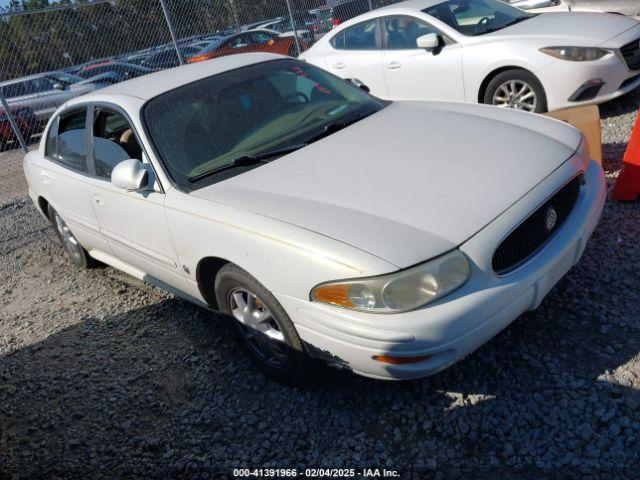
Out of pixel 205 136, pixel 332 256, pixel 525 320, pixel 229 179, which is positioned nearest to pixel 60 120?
pixel 205 136

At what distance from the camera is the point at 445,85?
6434 mm

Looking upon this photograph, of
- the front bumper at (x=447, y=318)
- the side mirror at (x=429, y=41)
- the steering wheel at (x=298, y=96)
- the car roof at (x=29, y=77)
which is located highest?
the car roof at (x=29, y=77)

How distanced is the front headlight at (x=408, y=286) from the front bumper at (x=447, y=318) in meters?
0.03

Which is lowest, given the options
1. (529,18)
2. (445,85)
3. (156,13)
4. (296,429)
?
(296,429)

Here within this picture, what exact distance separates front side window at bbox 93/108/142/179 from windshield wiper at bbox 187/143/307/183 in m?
0.53

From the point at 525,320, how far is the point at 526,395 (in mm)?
573

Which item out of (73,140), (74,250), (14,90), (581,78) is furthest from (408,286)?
(14,90)

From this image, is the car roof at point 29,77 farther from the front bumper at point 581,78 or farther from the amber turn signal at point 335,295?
the amber turn signal at point 335,295

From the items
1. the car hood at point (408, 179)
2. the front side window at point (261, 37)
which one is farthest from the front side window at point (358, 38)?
the front side window at point (261, 37)

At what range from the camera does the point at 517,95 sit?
5957 mm

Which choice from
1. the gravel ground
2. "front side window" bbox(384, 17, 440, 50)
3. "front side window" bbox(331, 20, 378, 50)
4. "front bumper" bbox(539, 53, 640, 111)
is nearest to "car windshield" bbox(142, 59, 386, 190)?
the gravel ground

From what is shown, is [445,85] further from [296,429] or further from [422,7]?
[296,429]

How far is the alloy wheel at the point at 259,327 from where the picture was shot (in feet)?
9.75

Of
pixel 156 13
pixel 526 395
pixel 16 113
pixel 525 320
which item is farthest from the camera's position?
pixel 156 13
